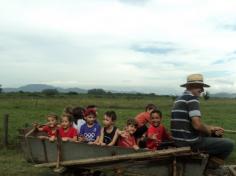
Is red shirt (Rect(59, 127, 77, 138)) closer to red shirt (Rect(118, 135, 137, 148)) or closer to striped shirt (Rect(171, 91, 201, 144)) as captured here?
red shirt (Rect(118, 135, 137, 148))

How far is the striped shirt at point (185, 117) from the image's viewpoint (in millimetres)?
6203

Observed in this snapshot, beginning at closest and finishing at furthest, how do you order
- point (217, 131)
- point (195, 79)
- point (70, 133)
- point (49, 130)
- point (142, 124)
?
point (195, 79), point (217, 131), point (70, 133), point (49, 130), point (142, 124)

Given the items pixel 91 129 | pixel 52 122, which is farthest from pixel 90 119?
pixel 52 122

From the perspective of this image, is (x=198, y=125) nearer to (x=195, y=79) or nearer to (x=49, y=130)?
(x=195, y=79)

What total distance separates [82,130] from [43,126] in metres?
0.71

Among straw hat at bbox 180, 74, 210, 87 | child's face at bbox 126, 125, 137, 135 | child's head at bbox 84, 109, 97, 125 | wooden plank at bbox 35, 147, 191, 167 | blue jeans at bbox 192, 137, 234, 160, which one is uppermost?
straw hat at bbox 180, 74, 210, 87

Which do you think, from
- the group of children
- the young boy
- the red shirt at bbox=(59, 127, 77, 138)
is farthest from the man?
the red shirt at bbox=(59, 127, 77, 138)

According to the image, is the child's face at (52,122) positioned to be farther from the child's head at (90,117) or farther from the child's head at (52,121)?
the child's head at (90,117)

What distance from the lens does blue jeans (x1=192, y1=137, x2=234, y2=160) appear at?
623 cm

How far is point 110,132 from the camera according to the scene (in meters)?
7.29

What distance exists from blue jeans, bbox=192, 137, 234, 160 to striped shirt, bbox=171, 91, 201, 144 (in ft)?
0.37

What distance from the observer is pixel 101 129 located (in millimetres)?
7512

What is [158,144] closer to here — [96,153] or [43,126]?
[96,153]

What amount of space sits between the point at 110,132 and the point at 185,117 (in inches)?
60.9
